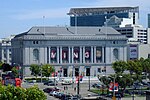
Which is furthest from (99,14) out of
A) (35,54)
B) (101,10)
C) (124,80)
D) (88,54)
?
Result: (124,80)

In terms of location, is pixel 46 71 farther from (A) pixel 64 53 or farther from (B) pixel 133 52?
(B) pixel 133 52

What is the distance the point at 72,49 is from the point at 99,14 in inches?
2939

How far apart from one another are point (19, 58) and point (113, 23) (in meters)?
65.2

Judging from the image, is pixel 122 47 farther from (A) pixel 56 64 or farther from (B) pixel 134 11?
(B) pixel 134 11

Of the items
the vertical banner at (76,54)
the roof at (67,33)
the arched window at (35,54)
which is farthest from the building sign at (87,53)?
the arched window at (35,54)

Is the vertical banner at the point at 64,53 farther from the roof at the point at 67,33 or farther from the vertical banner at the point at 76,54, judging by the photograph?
the roof at the point at 67,33

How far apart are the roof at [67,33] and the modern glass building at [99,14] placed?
6135cm

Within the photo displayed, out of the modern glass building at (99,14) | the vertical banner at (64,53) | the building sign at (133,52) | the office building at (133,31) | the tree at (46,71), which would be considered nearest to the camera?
the tree at (46,71)

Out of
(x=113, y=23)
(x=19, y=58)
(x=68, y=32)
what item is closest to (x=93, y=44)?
→ (x=68, y=32)

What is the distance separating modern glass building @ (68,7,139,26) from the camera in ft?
614

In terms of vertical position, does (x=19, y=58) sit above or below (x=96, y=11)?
below

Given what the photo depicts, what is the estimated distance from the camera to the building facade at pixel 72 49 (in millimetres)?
116438

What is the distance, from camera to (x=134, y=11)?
189 meters

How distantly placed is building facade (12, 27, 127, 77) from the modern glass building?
64.7 m
